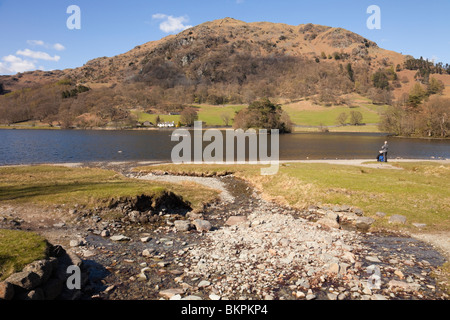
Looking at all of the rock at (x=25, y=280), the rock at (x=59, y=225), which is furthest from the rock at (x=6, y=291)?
the rock at (x=59, y=225)

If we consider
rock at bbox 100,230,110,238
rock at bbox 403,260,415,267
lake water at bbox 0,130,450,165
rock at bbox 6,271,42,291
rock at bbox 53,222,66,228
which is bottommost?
rock at bbox 403,260,415,267

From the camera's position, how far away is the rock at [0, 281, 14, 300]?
8.92 meters

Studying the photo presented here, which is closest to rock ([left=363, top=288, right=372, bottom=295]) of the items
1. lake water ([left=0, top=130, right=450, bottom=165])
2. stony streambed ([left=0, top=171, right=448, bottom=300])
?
stony streambed ([left=0, top=171, right=448, bottom=300])

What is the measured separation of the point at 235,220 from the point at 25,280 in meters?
13.7

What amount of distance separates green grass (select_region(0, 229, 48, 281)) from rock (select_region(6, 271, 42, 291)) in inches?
17.1

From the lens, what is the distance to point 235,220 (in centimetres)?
2116

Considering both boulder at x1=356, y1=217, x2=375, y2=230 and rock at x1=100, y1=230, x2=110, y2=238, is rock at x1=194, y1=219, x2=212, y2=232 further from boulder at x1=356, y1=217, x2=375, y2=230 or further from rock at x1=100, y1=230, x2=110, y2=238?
boulder at x1=356, y1=217, x2=375, y2=230

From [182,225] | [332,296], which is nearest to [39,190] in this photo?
[182,225]

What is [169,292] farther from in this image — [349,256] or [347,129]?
[347,129]

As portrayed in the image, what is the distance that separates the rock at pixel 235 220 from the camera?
20.7m

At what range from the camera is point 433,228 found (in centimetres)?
1908
